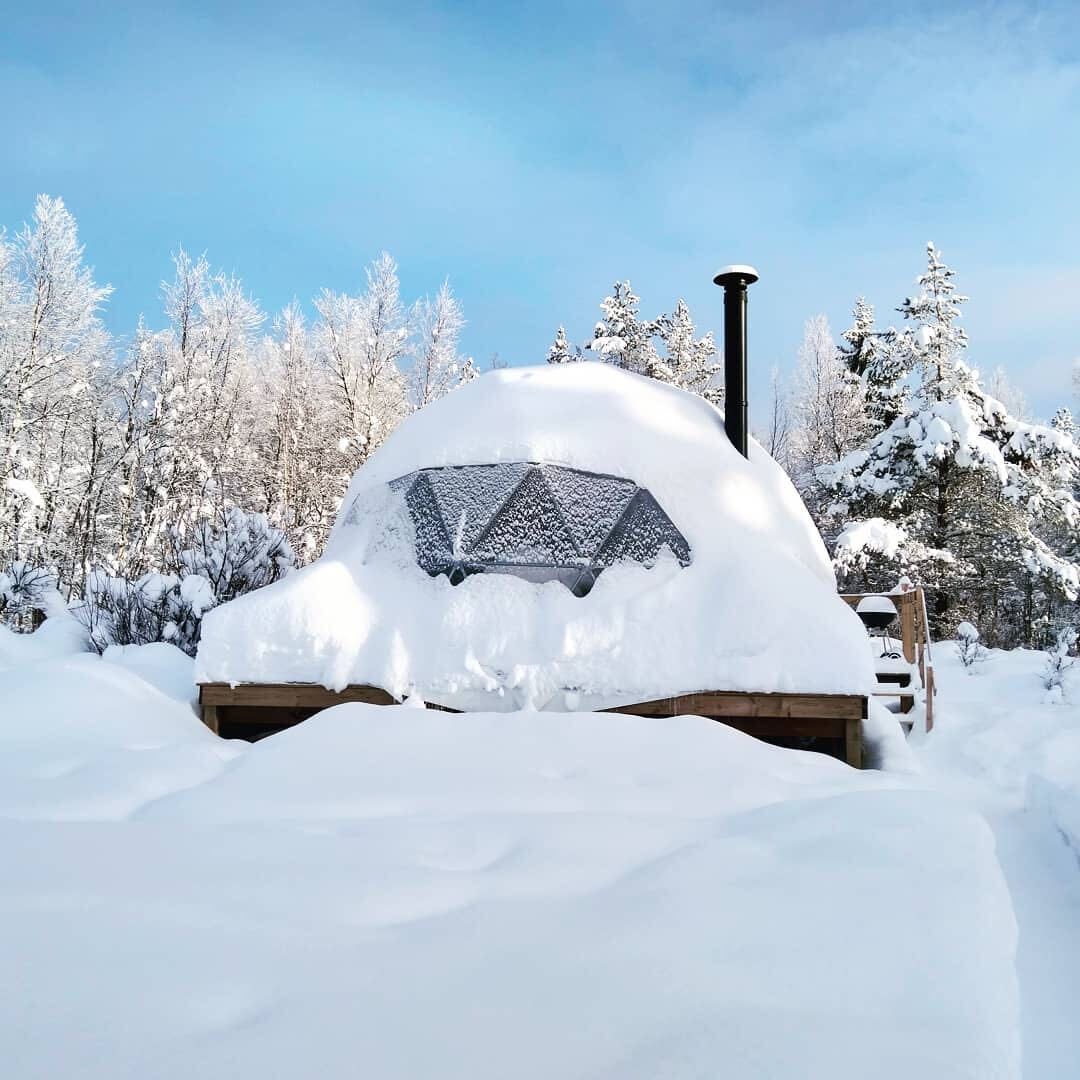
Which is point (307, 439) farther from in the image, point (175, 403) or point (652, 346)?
point (652, 346)

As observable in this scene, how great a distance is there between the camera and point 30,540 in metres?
16.0

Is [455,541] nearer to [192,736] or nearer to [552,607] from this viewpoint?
[552,607]

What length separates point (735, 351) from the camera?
685cm

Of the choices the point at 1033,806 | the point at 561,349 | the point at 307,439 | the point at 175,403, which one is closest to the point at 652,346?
the point at 561,349

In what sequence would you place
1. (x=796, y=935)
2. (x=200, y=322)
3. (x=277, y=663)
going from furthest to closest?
1. (x=200, y=322)
2. (x=277, y=663)
3. (x=796, y=935)

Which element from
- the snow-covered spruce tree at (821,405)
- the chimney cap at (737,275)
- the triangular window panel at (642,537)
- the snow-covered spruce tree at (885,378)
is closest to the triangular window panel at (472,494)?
the triangular window panel at (642,537)

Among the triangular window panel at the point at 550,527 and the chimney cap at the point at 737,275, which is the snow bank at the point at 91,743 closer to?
the triangular window panel at the point at 550,527

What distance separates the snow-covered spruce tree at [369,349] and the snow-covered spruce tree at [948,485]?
12.1 meters

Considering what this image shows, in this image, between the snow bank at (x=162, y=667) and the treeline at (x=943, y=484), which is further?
the treeline at (x=943, y=484)

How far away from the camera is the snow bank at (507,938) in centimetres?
135

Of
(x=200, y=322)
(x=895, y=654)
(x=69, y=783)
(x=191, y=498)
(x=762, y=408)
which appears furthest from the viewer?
(x=762, y=408)

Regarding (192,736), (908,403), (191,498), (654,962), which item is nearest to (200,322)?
(191,498)

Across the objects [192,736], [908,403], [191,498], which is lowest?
[192,736]

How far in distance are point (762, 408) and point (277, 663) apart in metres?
28.4
